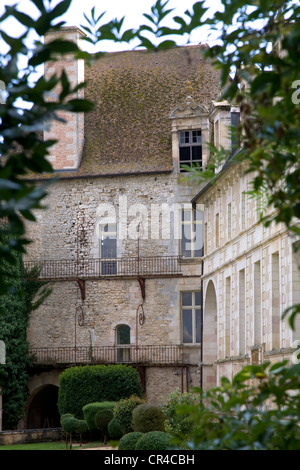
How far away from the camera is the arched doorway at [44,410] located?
1027 inches

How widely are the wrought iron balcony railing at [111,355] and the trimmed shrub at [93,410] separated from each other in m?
2.97

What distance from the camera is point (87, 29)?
313 cm

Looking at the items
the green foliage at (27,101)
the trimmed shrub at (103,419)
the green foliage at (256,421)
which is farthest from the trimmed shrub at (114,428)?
the green foliage at (27,101)

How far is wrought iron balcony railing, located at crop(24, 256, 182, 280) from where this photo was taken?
83.4 feet

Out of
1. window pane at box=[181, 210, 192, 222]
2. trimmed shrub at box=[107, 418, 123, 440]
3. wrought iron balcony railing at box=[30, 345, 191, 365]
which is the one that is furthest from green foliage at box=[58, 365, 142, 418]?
window pane at box=[181, 210, 192, 222]

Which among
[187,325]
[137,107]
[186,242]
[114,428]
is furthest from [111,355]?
[137,107]

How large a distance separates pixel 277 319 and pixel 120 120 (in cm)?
1305

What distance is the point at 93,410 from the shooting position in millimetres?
21547

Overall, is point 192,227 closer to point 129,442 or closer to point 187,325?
point 187,325

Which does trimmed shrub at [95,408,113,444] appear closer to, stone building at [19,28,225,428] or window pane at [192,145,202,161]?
stone building at [19,28,225,428]

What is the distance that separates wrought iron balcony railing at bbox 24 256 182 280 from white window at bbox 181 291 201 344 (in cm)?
97
